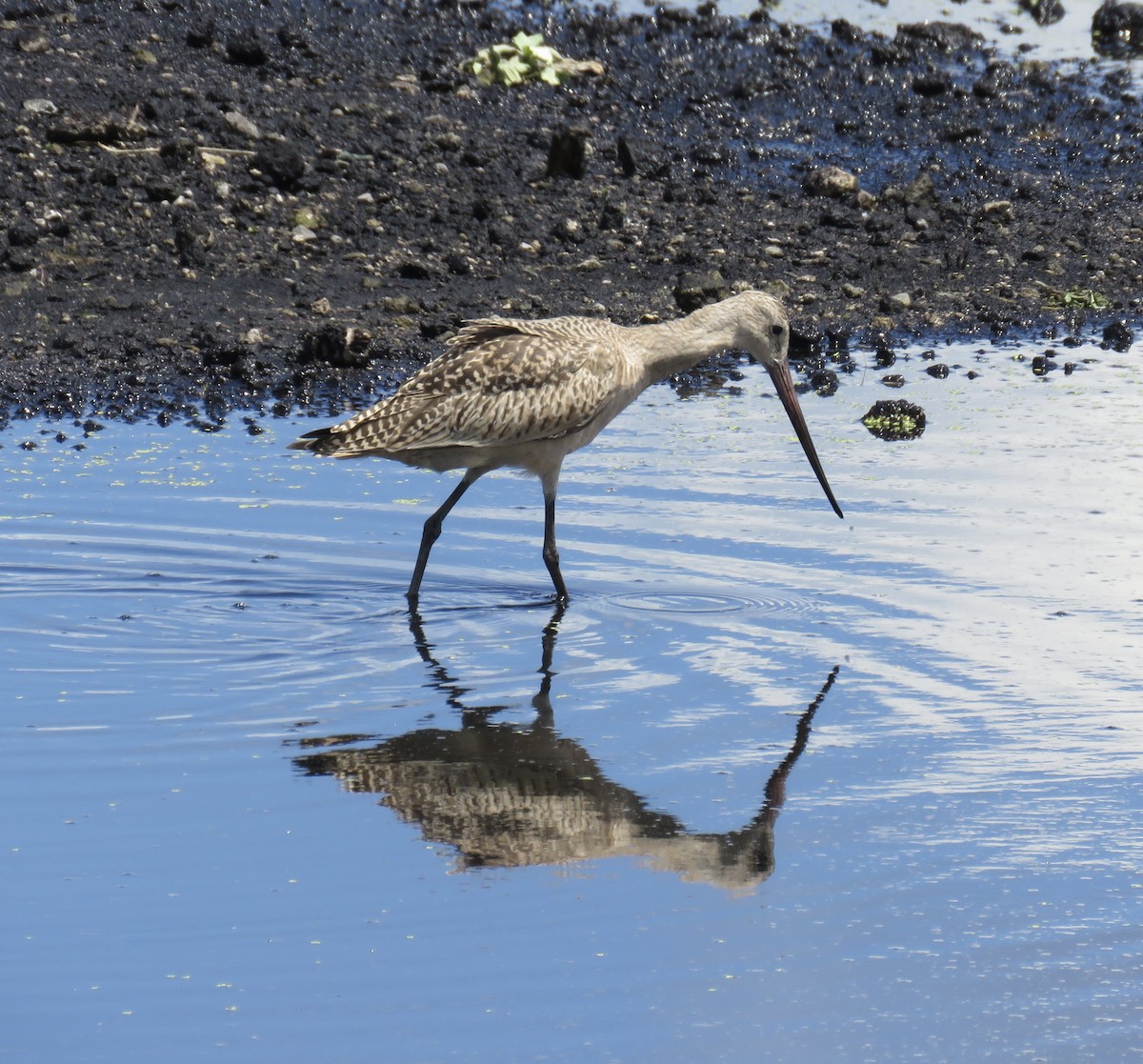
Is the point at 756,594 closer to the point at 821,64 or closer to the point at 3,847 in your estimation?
the point at 3,847

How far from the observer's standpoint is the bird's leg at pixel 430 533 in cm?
763

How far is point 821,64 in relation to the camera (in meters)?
16.5

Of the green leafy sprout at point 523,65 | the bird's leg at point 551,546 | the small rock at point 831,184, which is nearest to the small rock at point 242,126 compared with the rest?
the green leafy sprout at point 523,65

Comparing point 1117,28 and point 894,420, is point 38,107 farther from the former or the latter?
point 1117,28

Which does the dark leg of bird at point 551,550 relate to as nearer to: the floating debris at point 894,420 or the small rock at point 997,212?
the floating debris at point 894,420

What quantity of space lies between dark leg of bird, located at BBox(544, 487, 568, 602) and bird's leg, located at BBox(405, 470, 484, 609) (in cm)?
35

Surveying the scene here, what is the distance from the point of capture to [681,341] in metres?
8.41

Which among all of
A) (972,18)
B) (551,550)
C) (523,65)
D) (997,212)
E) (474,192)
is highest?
(972,18)

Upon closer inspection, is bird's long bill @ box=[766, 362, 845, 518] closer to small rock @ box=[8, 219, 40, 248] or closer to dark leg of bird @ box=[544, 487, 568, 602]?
dark leg of bird @ box=[544, 487, 568, 602]

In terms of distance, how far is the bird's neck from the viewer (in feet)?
27.4

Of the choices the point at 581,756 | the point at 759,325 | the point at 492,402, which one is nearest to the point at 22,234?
the point at 492,402

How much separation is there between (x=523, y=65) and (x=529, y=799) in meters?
10.8

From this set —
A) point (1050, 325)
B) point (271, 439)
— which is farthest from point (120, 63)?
point (1050, 325)

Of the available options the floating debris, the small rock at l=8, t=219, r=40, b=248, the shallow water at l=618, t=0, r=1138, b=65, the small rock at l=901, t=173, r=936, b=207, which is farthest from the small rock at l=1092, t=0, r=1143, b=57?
the small rock at l=8, t=219, r=40, b=248
